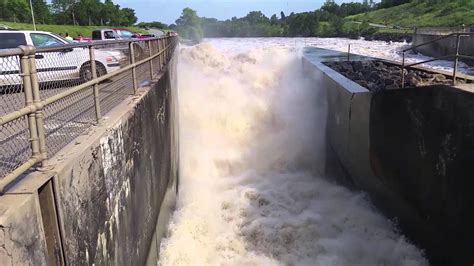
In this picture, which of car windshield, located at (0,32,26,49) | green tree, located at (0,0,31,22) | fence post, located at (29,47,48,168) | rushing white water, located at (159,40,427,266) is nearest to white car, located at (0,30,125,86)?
fence post, located at (29,47,48,168)

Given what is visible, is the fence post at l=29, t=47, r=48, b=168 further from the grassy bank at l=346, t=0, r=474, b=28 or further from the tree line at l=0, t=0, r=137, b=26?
the tree line at l=0, t=0, r=137, b=26

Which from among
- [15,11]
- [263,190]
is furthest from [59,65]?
[15,11]

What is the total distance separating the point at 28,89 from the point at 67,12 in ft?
328

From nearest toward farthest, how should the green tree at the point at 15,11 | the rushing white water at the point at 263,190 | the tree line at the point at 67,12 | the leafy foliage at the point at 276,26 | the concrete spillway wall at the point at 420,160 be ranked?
the concrete spillway wall at the point at 420,160
the rushing white water at the point at 263,190
the green tree at the point at 15,11
the tree line at the point at 67,12
the leafy foliage at the point at 276,26

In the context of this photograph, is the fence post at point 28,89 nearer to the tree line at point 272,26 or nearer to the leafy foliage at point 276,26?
the tree line at point 272,26

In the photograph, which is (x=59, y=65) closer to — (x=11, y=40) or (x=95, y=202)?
(x=95, y=202)

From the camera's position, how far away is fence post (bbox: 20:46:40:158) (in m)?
2.75

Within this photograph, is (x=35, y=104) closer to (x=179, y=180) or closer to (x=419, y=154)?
(x=419, y=154)

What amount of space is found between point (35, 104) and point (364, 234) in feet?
21.9

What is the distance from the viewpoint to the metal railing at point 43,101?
2.82 metres

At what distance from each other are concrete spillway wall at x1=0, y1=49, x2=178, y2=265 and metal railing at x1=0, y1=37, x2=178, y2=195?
181 mm

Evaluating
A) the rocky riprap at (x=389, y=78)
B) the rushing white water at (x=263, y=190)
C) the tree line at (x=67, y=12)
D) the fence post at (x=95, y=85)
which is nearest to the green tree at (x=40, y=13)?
the tree line at (x=67, y=12)

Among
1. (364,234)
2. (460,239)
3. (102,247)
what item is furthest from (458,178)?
(102,247)

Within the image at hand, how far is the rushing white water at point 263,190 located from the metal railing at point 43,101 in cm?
333
